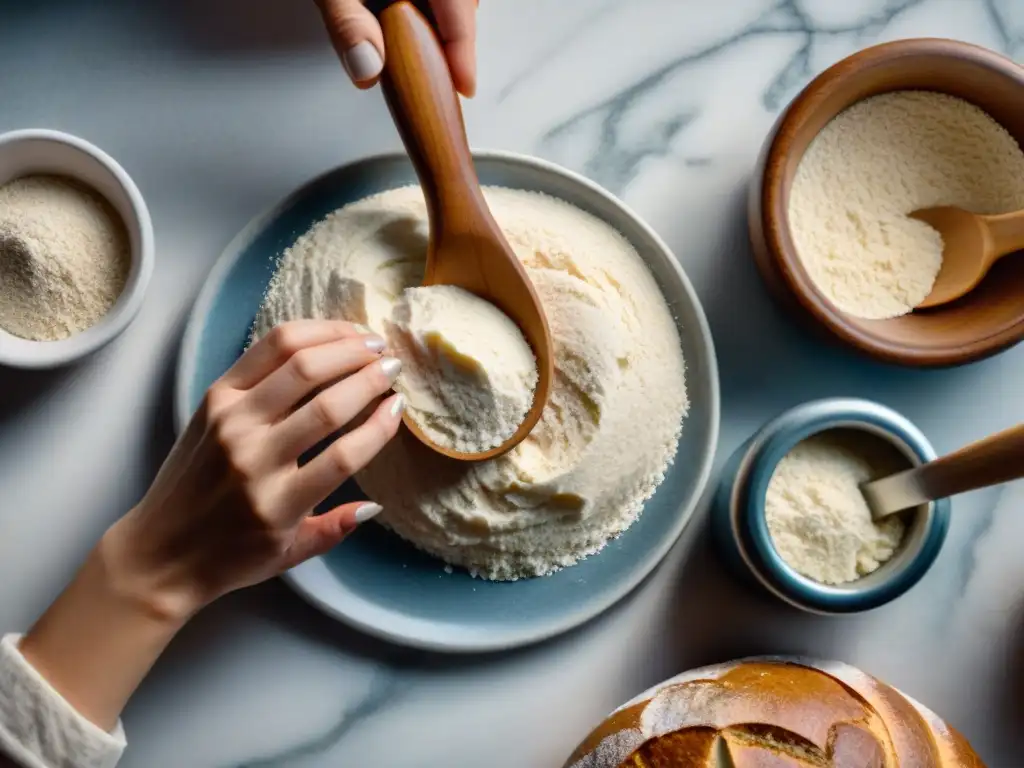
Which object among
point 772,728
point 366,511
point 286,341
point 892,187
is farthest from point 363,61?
point 772,728

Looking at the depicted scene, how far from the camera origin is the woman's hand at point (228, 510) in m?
0.66

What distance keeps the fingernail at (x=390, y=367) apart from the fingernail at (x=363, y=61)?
206 mm

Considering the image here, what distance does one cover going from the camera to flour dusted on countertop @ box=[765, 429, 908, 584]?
0.78 metres

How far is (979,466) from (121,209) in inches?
26.9

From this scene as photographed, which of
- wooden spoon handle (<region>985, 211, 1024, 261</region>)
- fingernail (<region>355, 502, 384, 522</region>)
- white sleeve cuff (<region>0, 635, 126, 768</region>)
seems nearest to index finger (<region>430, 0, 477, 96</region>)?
fingernail (<region>355, 502, 384, 522</region>)

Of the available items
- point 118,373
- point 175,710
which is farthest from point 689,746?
point 118,373

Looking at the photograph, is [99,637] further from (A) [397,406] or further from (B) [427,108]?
(B) [427,108]

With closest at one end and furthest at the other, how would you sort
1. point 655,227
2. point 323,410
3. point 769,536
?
1. point 323,410
2. point 769,536
3. point 655,227

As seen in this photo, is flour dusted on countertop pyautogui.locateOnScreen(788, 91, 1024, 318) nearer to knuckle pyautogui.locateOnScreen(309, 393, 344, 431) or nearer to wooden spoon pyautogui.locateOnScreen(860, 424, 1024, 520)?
wooden spoon pyautogui.locateOnScreen(860, 424, 1024, 520)

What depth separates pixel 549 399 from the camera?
77 centimetres

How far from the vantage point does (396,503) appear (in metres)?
0.77

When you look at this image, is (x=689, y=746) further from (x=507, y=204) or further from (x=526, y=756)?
(x=507, y=204)

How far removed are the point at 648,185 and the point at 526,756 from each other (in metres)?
Result: 0.51

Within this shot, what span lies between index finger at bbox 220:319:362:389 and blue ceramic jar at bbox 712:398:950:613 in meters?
0.33
